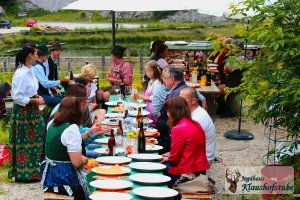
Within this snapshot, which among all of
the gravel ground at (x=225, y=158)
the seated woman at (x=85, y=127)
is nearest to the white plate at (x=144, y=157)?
the seated woman at (x=85, y=127)

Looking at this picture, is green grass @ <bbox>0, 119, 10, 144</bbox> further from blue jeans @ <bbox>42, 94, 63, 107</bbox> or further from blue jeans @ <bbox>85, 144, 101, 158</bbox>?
blue jeans @ <bbox>85, 144, 101, 158</bbox>

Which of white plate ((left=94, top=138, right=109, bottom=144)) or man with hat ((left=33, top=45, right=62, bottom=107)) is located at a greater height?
man with hat ((left=33, top=45, right=62, bottom=107))

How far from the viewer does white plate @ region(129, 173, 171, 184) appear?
4441mm

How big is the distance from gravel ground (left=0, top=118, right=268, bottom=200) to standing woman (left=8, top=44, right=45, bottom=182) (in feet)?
Answer: 0.68

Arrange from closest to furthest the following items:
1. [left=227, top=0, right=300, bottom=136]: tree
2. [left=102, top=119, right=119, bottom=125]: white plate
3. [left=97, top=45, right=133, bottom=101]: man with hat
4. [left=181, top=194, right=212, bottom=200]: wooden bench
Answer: [left=181, top=194, right=212, bottom=200]: wooden bench → [left=227, top=0, right=300, bottom=136]: tree → [left=102, top=119, right=119, bottom=125]: white plate → [left=97, top=45, right=133, bottom=101]: man with hat

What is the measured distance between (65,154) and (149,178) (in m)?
0.70

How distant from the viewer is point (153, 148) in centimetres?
548

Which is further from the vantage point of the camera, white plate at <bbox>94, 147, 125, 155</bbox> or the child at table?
the child at table

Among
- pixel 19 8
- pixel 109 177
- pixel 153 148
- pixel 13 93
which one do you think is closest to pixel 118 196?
pixel 109 177

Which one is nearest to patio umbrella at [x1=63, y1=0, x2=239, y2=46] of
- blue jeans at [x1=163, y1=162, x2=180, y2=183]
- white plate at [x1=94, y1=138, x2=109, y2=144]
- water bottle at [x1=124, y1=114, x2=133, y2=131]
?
water bottle at [x1=124, y1=114, x2=133, y2=131]

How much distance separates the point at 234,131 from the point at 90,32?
3050 cm

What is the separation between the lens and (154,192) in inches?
166

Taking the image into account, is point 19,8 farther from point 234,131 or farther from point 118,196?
point 118,196

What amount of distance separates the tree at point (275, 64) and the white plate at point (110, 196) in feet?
5.43
